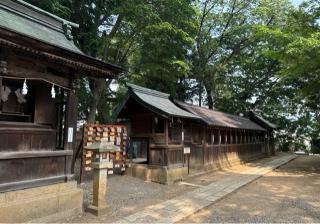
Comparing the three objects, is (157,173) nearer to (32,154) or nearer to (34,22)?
(32,154)

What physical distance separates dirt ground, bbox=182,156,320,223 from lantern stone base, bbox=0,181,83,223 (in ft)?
9.47

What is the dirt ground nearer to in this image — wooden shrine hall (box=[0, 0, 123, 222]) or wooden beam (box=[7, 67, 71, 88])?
wooden shrine hall (box=[0, 0, 123, 222])

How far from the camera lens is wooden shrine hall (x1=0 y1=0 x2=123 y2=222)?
6.53m

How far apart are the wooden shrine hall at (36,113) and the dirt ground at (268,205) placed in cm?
343

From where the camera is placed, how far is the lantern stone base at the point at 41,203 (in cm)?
641

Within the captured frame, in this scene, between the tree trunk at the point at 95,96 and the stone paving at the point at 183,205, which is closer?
the stone paving at the point at 183,205

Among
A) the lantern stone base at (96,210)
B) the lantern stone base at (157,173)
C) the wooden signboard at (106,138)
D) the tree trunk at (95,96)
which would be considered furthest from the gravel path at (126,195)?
the tree trunk at (95,96)

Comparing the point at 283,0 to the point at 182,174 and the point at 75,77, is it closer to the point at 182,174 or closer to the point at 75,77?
the point at 182,174

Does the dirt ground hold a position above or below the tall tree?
below

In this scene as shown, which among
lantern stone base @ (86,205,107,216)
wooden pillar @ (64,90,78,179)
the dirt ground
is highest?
wooden pillar @ (64,90,78,179)

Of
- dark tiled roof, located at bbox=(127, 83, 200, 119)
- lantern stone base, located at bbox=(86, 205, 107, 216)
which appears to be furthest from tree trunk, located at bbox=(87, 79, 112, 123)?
lantern stone base, located at bbox=(86, 205, 107, 216)

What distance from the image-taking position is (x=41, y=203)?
7.02 metres

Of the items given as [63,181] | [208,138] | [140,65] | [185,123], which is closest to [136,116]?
[185,123]

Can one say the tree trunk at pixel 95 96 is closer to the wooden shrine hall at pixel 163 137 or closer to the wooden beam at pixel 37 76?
the wooden shrine hall at pixel 163 137
